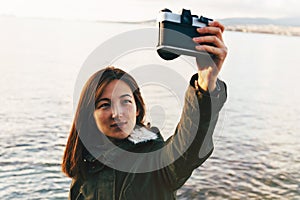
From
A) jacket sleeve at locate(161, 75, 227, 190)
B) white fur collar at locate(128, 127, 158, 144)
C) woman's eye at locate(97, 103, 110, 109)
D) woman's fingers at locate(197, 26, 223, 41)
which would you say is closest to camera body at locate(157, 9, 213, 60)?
woman's fingers at locate(197, 26, 223, 41)

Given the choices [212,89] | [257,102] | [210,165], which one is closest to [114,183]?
[212,89]

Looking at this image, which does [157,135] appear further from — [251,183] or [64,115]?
[64,115]

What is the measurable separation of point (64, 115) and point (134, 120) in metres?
15.6

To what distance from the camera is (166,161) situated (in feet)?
7.13

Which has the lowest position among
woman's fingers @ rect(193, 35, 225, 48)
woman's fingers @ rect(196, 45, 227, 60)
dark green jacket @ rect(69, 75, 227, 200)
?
dark green jacket @ rect(69, 75, 227, 200)

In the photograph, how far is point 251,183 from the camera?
12227 mm

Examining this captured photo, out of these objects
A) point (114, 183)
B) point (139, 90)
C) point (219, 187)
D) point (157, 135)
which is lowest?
point (219, 187)

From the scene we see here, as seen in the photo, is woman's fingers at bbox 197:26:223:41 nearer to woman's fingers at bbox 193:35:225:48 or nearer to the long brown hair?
woman's fingers at bbox 193:35:225:48

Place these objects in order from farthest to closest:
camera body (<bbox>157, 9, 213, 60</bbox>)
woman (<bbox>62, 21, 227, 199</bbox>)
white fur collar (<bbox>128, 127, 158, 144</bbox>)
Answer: white fur collar (<bbox>128, 127, 158, 144</bbox>), woman (<bbox>62, 21, 227, 199</bbox>), camera body (<bbox>157, 9, 213, 60</bbox>)

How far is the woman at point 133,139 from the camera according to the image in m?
1.96

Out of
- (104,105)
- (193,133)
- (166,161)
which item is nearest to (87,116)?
(104,105)

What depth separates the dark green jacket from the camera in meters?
2.00

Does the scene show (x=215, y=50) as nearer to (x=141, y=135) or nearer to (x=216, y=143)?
(x=141, y=135)

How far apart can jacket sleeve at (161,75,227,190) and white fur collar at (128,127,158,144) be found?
0.43 ft
